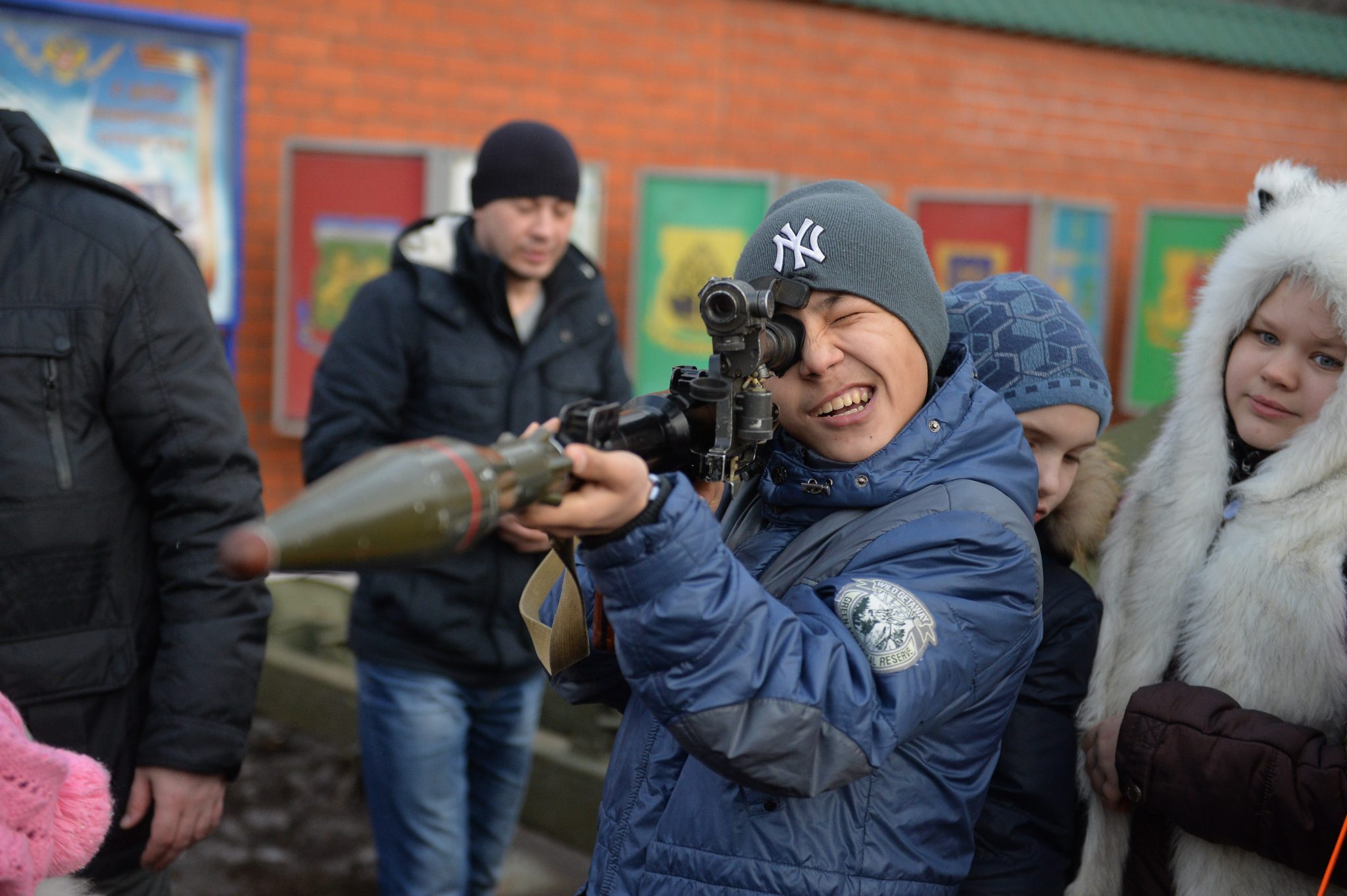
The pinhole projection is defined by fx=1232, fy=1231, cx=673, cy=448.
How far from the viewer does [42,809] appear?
146 cm

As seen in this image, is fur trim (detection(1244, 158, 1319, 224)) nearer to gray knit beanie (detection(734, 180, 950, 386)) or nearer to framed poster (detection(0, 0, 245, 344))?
gray knit beanie (detection(734, 180, 950, 386))

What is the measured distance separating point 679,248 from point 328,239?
1.76 metres

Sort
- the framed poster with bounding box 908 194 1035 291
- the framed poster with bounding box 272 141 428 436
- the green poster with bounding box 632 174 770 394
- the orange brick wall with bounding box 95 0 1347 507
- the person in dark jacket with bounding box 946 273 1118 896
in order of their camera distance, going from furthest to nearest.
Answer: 1. the framed poster with bounding box 908 194 1035 291
2. the green poster with bounding box 632 174 770 394
3. the orange brick wall with bounding box 95 0 1347 507
4. the framed poster with bounding box 272 141 428 436
5. the person in dark jacket with bounding box 946 273 1118 896

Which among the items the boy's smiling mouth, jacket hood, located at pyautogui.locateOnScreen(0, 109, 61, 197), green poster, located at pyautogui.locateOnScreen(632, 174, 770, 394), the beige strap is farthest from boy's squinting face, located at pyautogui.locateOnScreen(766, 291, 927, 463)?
green poster, located at pyautogui.locateOnScreen(632, 174, 770, 394)

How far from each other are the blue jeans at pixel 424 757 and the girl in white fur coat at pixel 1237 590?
1.64 metres

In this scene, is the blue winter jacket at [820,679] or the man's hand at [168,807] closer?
the blue winter jacket at [820,679]

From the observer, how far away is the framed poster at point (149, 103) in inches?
199

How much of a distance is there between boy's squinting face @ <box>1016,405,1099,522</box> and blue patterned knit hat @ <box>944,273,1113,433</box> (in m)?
0.02

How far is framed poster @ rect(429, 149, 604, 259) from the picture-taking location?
575 cm

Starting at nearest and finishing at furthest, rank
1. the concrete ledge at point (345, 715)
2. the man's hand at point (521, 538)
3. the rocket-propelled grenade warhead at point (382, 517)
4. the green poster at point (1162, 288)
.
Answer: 1. the rocket-propelled grenade warhead at point (382, 517)
2. the man's hand at point (521, 538)
3. the concrete ledge at point (345, 715)
4. the green poster at point (1162, 288)

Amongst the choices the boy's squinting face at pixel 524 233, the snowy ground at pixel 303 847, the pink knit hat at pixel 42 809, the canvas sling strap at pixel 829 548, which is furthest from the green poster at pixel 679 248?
the pink knit hat at pixel 42 809

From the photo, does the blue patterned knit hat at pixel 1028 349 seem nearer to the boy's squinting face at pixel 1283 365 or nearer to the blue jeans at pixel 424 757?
the boy's squinting face at pixel 1283 365

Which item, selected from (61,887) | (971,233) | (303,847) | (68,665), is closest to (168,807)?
(68,665)

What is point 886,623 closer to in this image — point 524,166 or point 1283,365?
point 1283,365
